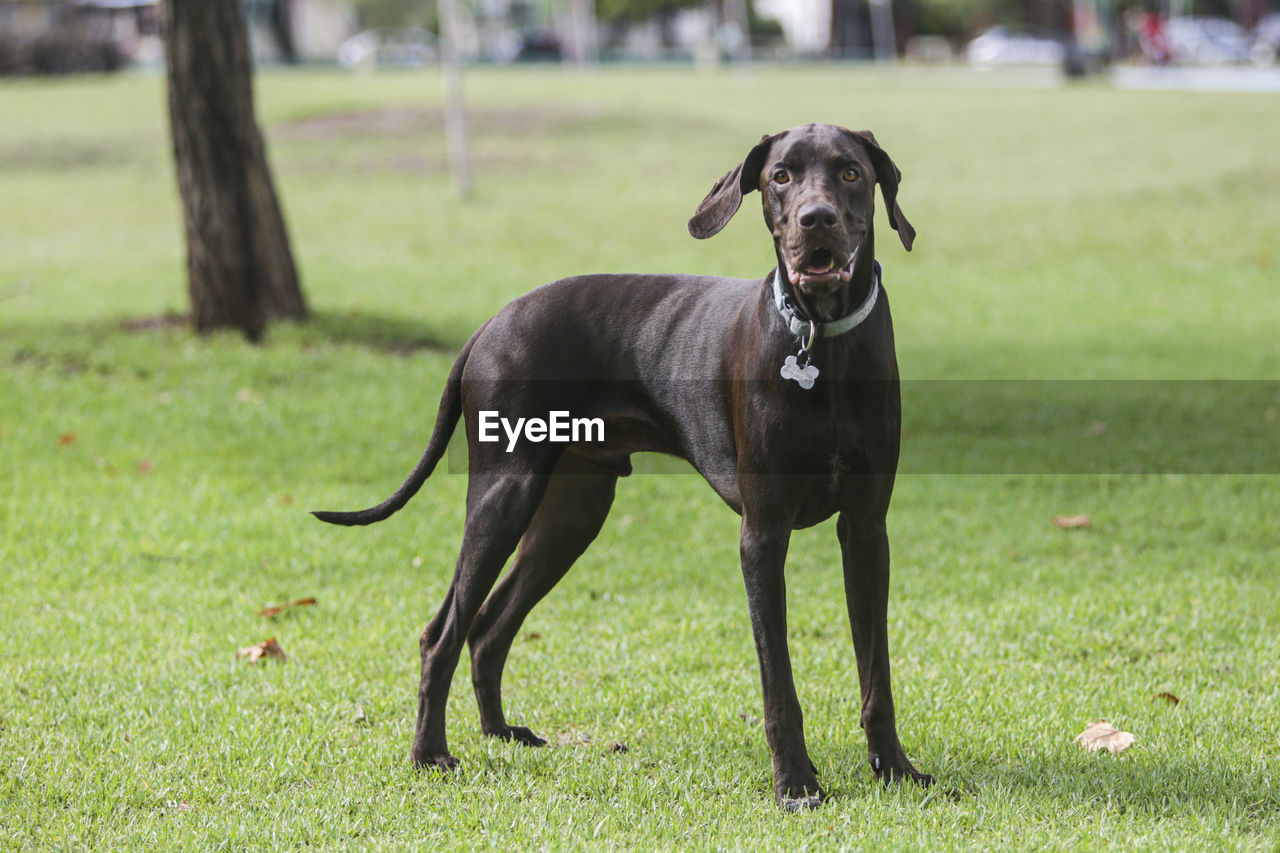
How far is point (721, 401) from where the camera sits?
13.5 ft

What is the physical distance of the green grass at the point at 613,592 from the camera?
4.10 m

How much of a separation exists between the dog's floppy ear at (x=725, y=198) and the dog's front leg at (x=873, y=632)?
3.12ft

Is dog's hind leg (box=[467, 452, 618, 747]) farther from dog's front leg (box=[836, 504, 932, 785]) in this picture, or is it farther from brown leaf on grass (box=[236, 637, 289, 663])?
brown leaf on grass (box=[236, 637, 289, 663])

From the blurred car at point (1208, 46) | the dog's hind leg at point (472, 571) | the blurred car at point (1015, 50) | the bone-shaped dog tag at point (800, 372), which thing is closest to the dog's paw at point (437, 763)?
the dog's hind leg at point (472, 571)

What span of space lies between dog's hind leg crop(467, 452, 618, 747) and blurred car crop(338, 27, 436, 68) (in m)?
54.6

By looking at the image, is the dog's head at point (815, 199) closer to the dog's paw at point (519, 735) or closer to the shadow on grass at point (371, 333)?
the dog's paw at point (519, 735)

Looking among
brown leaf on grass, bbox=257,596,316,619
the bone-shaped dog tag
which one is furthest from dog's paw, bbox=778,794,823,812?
brown leaf on grass, bbox=257,596,316,619

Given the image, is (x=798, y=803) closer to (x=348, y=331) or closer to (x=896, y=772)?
(x=896, y=772)

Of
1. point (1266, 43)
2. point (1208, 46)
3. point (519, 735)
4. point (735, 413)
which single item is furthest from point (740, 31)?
point (735, 413)

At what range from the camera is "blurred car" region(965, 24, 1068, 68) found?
6262cm

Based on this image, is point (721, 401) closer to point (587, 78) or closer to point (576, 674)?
point (576, 674)

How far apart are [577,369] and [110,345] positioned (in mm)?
7285

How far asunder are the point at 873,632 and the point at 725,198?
1377mm

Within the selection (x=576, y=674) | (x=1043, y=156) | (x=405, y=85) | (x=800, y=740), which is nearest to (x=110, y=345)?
(x=576, y=674)
